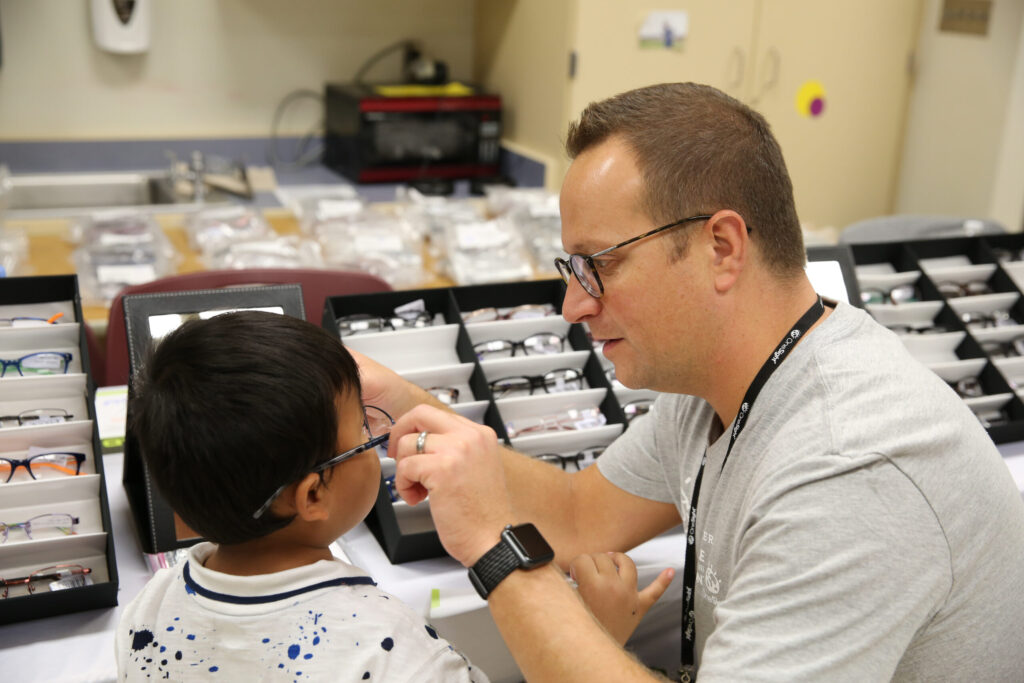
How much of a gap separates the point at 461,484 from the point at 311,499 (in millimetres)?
163

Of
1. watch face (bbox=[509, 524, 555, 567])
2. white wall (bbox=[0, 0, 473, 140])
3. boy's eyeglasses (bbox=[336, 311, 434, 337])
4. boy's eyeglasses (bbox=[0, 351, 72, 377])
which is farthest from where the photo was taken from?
white wall (bbox=[0, 0, 473, 140])

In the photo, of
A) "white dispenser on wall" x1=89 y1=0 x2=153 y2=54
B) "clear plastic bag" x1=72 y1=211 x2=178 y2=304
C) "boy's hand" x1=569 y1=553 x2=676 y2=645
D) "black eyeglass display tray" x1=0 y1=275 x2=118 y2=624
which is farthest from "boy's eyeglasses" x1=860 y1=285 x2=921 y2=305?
"white dispenser on wall" x1=89 y1=0 x2=153 y2=54

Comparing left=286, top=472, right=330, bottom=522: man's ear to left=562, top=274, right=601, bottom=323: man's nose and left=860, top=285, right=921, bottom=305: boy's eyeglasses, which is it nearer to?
left=562, top=274, right=601, bottom=323: man's nose

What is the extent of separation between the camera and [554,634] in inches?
38.6

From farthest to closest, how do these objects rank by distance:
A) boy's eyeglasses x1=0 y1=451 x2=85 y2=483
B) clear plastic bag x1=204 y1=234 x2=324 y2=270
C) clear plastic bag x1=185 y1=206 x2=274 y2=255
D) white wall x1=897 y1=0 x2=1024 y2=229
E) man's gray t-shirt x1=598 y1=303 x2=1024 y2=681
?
1. white wall x1=897 y1=0 x2=1024 y2=229
2. clear plastic bag x1=185 y1=206 x2=274 y2=255
3. clear plastic bag x1=204 y1=234 x2=324 y2=270
4. boy's eyeglasses x1=0 y1=451 x2=85 y2=483
5. man's gray t-shirt x1=598 y1=303 x2=1024 y2=681

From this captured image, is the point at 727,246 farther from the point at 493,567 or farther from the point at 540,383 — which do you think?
the point at 540,383

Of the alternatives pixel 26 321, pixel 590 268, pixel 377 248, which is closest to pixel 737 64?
pixel 377 248

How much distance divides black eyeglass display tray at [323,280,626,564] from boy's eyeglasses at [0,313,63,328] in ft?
1.37

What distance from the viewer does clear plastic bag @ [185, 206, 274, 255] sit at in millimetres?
2832

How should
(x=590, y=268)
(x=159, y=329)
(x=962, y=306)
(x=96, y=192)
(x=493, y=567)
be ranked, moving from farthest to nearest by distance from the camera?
(x=96, y=192) < (x=962, y=306) < (x=159, y=329) < (x=590, y=268) < (x=493, y=567)

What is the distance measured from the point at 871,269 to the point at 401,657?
→ 55.6 inches

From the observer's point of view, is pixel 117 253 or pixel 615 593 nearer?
pixel 615 593

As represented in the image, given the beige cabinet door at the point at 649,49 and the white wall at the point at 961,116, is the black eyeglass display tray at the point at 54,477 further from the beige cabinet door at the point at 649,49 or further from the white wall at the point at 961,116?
the white wall at the point at 961,116

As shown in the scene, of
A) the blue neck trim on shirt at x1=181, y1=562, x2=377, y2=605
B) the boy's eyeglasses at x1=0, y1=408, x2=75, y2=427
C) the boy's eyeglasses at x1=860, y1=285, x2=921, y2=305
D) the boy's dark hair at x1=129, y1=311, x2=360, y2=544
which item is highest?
the boy's dark hair at x1=129, y1=311, x2=360, y2=544
